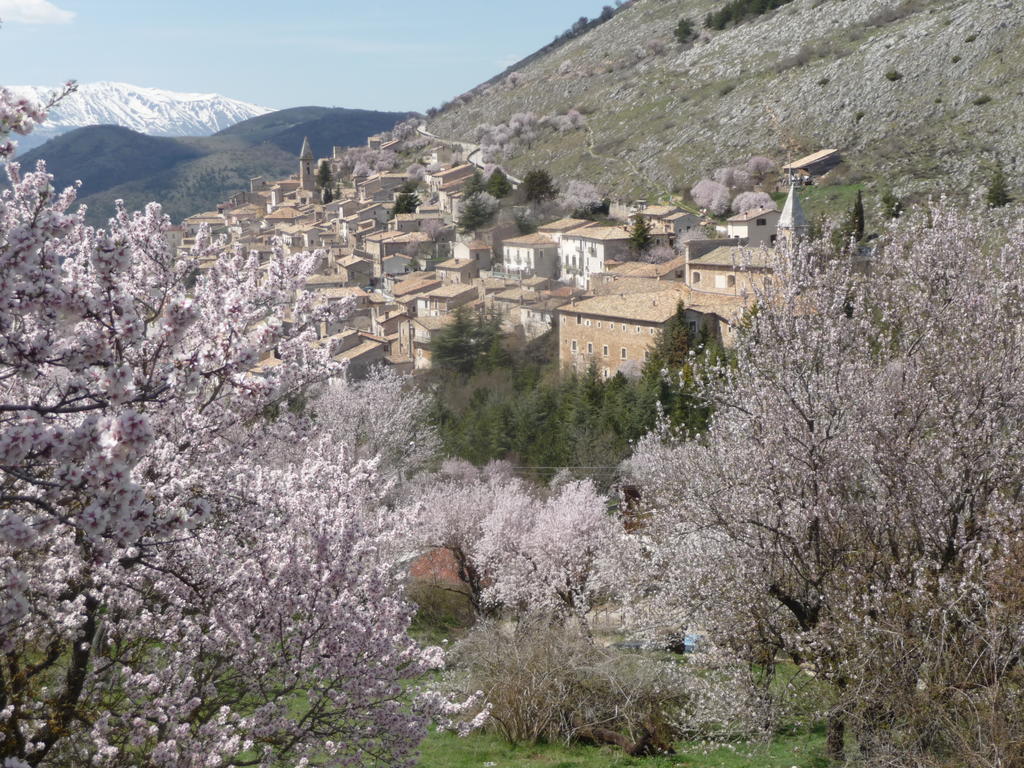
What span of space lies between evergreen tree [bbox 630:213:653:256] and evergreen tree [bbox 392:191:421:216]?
2995cm

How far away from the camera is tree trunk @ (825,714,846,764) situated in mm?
11383

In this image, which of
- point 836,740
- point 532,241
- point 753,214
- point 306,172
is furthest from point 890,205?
point 306,172

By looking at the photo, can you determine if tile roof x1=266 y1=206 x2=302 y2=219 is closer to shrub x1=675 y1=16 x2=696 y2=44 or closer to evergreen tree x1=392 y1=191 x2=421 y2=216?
evergreen tree x1=392 y1=191 x2=421 y2=216

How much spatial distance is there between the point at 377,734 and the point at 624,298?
48.2m

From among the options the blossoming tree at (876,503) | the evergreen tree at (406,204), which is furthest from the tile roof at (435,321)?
the blossoming tree at (876,503)

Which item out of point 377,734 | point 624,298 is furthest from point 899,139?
point 377,734

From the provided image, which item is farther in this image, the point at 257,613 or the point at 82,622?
the point at 257,613

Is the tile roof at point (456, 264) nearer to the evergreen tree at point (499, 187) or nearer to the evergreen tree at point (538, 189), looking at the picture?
the evergreen tree at point (538, 189)

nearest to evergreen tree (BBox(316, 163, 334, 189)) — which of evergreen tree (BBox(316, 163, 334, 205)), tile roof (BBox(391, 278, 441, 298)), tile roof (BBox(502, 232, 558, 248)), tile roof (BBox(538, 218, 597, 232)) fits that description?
evergreen tree (BBox(316, 163, 334, 205))

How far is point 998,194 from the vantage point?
54.0 m

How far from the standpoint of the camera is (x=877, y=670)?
9664mm

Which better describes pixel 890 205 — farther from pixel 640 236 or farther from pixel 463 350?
pixel 463 350

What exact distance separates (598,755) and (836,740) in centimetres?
406

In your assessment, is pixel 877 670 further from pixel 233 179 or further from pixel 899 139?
pixel 233 179
